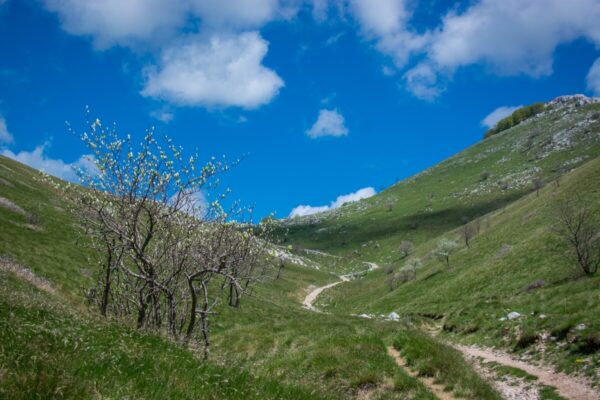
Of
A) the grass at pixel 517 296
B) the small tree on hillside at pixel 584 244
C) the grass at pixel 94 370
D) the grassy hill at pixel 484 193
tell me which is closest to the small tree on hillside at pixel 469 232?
the grass at pixel 517 296

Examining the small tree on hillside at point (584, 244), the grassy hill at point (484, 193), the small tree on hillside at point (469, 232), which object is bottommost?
the small tree on hillside at point (584, 244)

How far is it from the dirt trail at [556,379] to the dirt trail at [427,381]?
6.90 meters

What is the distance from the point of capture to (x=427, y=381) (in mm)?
13805

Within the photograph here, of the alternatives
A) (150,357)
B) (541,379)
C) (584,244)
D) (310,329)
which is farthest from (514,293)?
(150,357)

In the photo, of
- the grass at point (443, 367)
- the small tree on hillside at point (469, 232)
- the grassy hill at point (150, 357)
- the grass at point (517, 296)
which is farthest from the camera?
the small tree on hillside at point (469, 232)

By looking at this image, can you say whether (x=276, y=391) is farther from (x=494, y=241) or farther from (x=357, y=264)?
(x=357, y=264)

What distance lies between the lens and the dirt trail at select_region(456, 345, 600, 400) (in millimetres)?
15898

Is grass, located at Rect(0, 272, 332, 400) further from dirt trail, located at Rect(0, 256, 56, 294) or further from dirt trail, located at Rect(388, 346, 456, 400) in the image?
dirt trail, located at Rect(0, 256, 56, 294)

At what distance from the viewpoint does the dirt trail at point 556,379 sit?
15898mm

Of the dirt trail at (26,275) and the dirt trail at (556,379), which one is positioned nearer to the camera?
the dirt trail at (556,379)

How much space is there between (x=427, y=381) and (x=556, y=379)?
8695mm

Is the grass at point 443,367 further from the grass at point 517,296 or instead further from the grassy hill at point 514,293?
the grass at point 517,296

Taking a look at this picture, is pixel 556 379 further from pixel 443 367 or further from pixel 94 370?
pixel 94 370

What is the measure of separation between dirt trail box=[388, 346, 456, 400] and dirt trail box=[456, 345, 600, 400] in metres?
6.90
